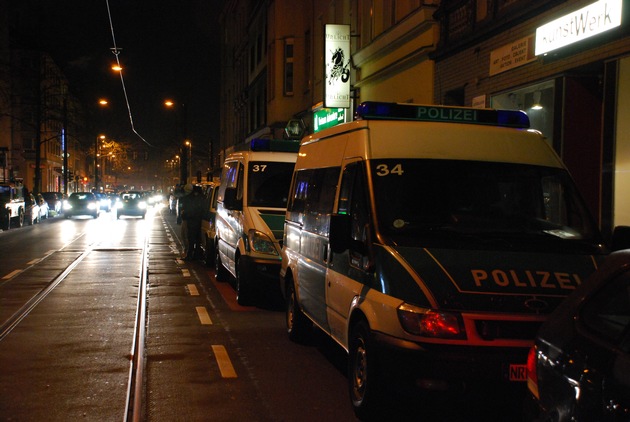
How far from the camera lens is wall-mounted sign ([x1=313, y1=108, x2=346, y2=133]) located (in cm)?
2371

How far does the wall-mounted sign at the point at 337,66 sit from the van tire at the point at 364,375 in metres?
17.1

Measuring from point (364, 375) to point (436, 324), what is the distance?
87cm

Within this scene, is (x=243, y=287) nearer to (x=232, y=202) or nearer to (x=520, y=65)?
(x=232, y=202)

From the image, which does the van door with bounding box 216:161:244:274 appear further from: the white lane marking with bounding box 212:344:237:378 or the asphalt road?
the white lane marking with bounding box 212:344:237:378

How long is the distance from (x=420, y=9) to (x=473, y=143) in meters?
11.5

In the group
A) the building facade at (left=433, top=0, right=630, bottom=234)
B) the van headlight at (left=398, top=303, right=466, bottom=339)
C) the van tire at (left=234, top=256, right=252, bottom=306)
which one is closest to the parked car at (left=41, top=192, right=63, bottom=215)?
the building facade at (left=433, top=0, right=630, bottom=234)

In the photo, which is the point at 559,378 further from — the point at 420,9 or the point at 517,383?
the point at 420,9

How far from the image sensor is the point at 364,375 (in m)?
5.27

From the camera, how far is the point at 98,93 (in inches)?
2630

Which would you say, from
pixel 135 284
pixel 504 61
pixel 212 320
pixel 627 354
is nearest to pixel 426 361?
pixel 627 354

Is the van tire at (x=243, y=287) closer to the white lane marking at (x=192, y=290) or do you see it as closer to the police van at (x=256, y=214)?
the police van at (x=256, y=214)

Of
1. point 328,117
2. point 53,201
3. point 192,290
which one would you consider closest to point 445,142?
point 192,290

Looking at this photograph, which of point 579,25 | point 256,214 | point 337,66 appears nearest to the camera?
point 256,214

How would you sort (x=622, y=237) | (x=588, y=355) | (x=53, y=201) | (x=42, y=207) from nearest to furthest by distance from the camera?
(x=588, y=355), (x=622, y=237), (x=42, y=207), (x=53, y=201)
